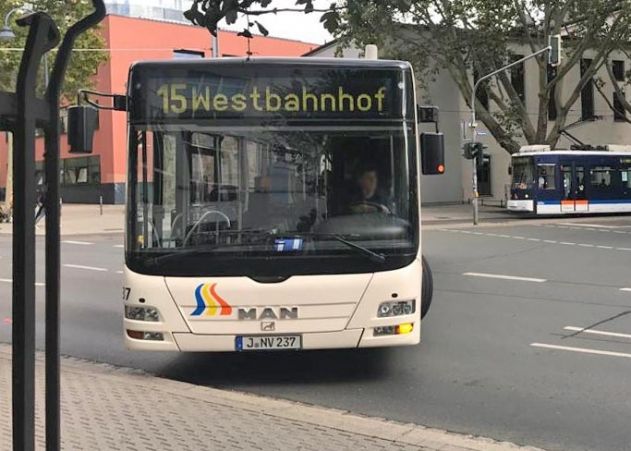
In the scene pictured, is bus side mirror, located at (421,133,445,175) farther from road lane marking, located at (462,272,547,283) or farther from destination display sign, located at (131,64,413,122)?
road lane marking, located at (462,272,547,283)

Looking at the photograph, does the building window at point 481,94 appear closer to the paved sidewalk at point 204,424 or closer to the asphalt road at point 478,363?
the asphalt road at point 478,363

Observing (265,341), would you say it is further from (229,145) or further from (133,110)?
(133,110)

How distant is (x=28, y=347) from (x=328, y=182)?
3.93 meters

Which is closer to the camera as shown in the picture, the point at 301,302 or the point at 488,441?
the point at 488,441

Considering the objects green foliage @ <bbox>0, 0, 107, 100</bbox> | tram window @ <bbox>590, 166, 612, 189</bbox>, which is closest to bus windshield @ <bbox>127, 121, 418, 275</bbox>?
green foliage @ <bbox>0, 0, 107, 100</bbox>

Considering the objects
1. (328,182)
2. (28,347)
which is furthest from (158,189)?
(28,347)

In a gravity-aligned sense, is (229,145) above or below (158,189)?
above

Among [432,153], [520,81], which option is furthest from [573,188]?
[432,153]

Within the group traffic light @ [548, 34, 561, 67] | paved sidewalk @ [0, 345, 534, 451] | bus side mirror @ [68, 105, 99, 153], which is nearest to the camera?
bus side mirror @ [68, 105, 99, 153]

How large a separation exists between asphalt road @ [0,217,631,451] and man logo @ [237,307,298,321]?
0.66 m

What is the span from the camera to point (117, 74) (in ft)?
133

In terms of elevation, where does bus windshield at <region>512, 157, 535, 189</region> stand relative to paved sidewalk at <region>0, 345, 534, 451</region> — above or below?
above

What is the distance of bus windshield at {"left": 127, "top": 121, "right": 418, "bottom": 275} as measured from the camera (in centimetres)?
555

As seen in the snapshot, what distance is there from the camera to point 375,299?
5.57 meters
